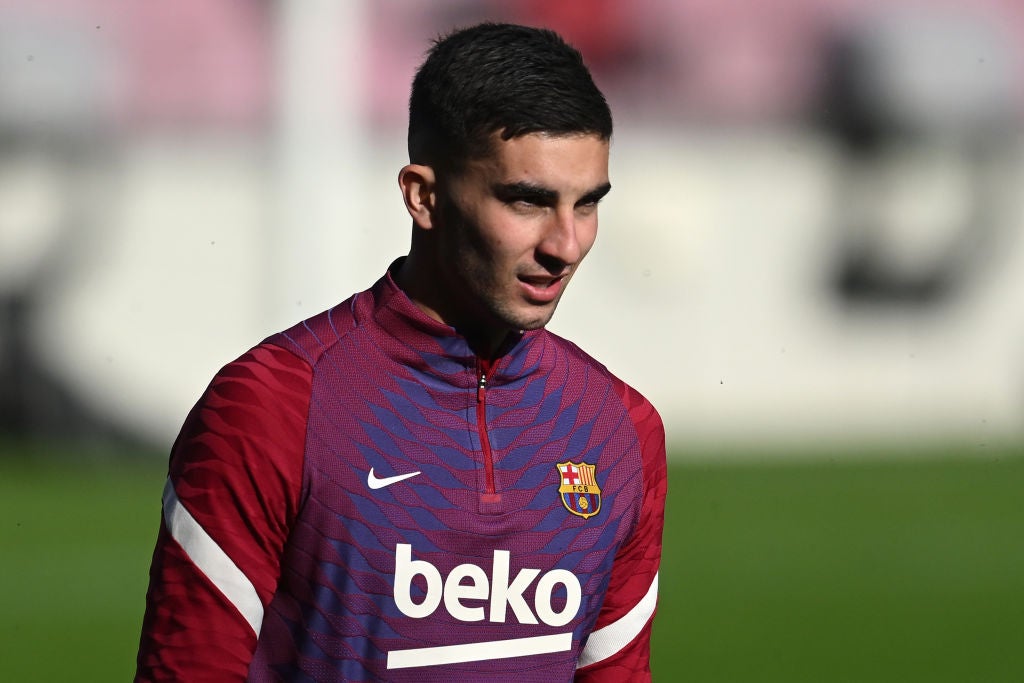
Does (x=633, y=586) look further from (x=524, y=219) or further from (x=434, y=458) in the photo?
(x=524, y=219)

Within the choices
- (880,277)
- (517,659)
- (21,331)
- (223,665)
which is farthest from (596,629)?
(880,277)

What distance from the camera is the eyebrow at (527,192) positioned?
2.36 meters

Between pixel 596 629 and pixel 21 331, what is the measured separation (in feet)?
21.5

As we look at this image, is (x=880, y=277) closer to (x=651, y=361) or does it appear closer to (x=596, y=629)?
(x=651, y=361)

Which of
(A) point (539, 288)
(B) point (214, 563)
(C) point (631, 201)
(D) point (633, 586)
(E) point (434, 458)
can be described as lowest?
(C) point (631, 201)

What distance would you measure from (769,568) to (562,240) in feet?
19.1

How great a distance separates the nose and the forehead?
49 mm

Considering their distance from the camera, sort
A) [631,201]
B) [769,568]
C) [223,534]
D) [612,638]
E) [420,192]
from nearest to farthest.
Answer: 1. [223,534]
2. [420,192]
3. [612,638]
4. [769,568]
5. [631,201]

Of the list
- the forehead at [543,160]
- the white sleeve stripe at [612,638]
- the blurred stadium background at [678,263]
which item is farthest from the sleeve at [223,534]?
the blurred stadium background at [678,263]

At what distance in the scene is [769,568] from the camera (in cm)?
791

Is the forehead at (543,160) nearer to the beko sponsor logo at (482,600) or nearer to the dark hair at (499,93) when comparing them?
the dark hair at (499,93)

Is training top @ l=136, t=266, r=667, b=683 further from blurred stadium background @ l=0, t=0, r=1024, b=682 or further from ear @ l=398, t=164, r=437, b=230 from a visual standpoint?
blurred stadium background @ l=0, t=0, r=1024, b=682

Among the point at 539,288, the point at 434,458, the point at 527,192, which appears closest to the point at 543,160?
the point at 527,192

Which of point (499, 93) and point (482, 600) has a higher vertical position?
point (499, 93)
